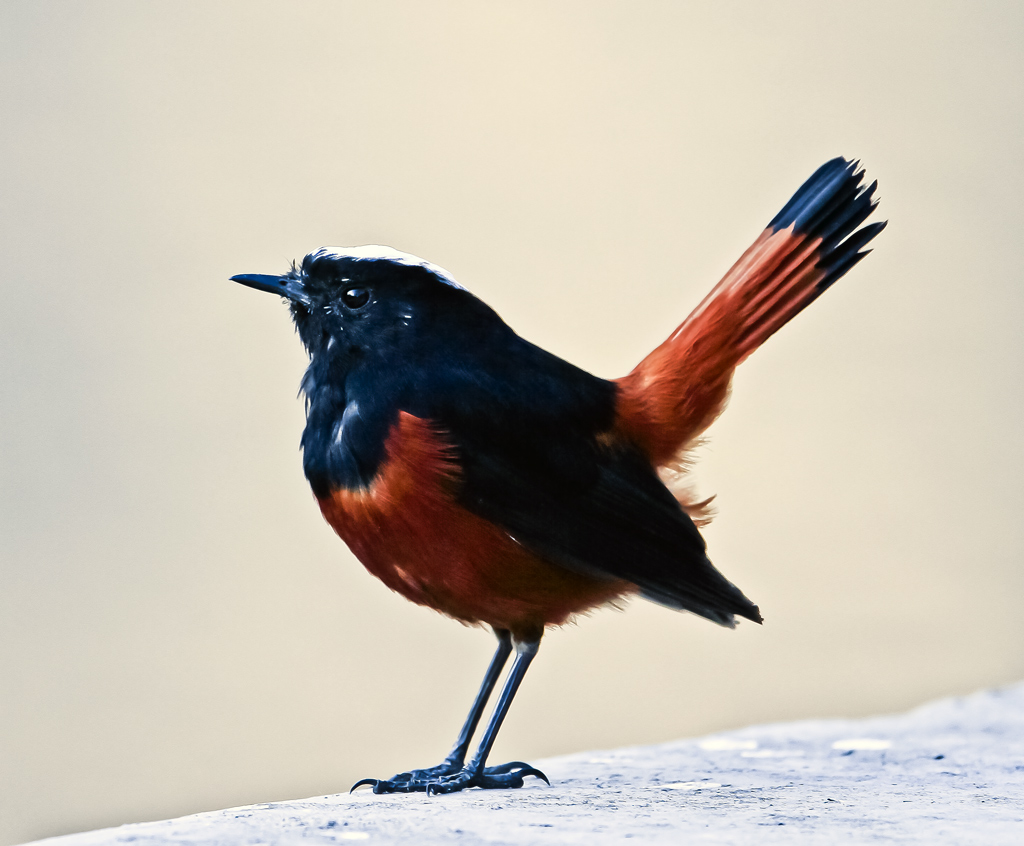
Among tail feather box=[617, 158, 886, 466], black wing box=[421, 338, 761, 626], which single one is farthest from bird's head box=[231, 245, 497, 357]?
tail feather box=[617, 158, 886, 466]

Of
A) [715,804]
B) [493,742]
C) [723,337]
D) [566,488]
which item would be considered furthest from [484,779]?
[723,337]

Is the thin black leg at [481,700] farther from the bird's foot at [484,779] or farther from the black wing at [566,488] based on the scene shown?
the black wing at [566,488]

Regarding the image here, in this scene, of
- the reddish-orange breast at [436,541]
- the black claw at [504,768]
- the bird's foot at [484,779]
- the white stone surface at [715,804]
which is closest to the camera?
the white stone surface at [715,804]

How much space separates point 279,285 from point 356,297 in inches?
6.2

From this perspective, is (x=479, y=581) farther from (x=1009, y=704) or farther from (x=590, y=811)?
(x=1009, y=704)

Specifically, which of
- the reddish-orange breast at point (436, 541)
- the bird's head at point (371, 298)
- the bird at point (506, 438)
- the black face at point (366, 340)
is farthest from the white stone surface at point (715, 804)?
the bird's head at point (371, 298)

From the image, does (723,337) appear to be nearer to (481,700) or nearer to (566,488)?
(566,488)

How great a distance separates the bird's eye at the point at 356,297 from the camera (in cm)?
216

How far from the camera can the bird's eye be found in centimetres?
216

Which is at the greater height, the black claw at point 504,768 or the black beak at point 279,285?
the black beak at point 279,285

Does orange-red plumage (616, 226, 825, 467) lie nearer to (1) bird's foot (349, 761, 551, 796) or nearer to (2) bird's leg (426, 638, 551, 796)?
(2) bird's leg (426, 638, 551, 796)

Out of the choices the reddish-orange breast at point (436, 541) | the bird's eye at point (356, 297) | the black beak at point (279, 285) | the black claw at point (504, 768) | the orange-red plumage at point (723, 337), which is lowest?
the black claw at point (504, 768)

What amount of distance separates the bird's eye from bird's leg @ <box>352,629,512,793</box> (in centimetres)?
65

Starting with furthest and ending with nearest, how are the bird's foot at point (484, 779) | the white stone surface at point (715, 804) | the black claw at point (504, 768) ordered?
the black claw at point (504, 768)
the bird's foot at point (484, 779)
the white stone surface at point (715, 804)
